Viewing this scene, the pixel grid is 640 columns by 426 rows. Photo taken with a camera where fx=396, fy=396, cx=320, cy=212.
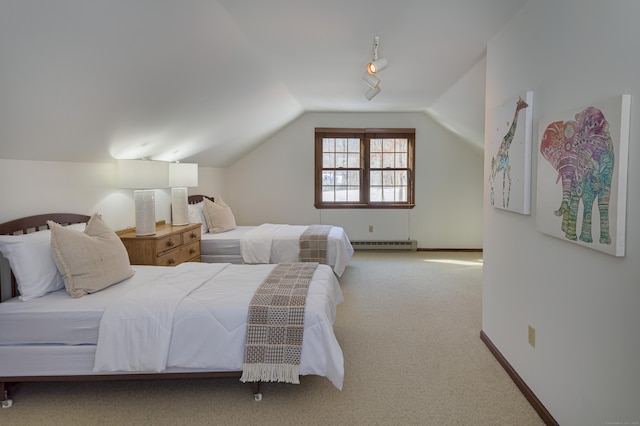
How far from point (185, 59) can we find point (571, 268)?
2751mm

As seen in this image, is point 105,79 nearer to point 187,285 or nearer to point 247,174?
point 187,285

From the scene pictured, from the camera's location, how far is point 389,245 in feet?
21.9

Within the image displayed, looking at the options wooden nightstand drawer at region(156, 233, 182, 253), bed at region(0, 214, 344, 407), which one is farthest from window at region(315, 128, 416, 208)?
bed at region(0, 214, 344, 407)

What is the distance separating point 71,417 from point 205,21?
2492mm

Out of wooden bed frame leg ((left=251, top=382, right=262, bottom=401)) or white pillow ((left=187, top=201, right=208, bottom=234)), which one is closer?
wooden bed frame leg ((left=251, top=382, right=262, bottom=401))

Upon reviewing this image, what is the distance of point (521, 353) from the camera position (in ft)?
8.05

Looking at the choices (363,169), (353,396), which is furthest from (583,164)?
(363,169)

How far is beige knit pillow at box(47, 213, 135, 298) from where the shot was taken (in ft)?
7.98

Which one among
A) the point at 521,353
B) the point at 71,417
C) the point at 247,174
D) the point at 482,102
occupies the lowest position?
the point at 71,417

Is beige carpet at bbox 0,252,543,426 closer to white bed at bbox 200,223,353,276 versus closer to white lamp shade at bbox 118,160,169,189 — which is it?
white bed at bbox 200,223,353,276

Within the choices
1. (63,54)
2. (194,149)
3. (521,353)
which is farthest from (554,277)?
(194,149)

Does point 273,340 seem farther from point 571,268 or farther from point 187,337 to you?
point 571,268

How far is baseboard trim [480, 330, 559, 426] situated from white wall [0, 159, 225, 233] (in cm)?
A: 341

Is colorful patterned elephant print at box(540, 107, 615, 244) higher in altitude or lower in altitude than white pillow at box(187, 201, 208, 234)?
higher
